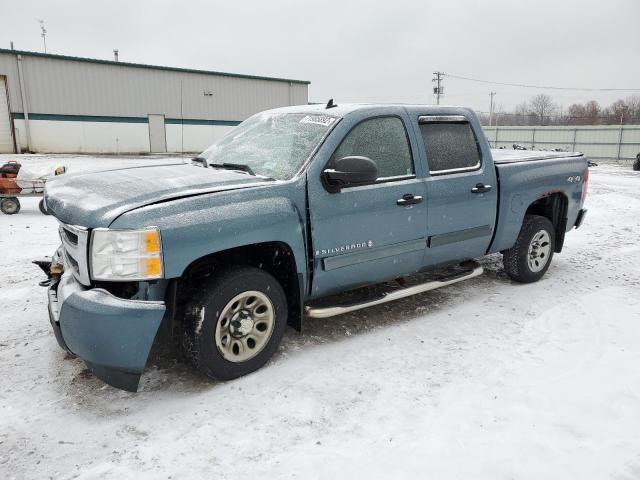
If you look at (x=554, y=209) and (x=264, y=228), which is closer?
(x=264, y=228)

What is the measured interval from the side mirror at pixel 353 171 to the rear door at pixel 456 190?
0.96 metres

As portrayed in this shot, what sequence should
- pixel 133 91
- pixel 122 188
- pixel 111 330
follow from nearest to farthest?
pixel 111 330
pixel 122 188
pixel 133 91

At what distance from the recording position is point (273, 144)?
159 inches

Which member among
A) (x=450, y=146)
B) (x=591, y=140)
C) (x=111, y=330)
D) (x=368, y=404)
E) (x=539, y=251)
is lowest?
(x=368, y=404)

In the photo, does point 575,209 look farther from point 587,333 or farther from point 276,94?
point 276,94

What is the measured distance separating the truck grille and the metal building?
19780 mm

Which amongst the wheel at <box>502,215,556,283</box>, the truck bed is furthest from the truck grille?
the wheel at <box>502,215,556,283</box>

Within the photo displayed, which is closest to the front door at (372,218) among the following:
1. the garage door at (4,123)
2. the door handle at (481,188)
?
the door handle at (481,188)

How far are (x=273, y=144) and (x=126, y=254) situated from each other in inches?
63.9

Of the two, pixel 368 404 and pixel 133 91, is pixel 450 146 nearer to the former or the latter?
pixel 368 404

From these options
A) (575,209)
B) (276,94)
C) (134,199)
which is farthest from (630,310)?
(276,94)

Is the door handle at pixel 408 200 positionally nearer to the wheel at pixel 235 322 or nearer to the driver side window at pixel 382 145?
the driver side window at pixel 382 145

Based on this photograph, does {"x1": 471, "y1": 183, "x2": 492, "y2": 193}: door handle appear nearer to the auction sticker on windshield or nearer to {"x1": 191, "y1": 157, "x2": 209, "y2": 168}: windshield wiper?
the auction sticker on windshield

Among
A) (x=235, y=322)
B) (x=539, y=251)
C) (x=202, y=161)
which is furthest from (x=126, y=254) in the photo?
(x=539, y=251)
